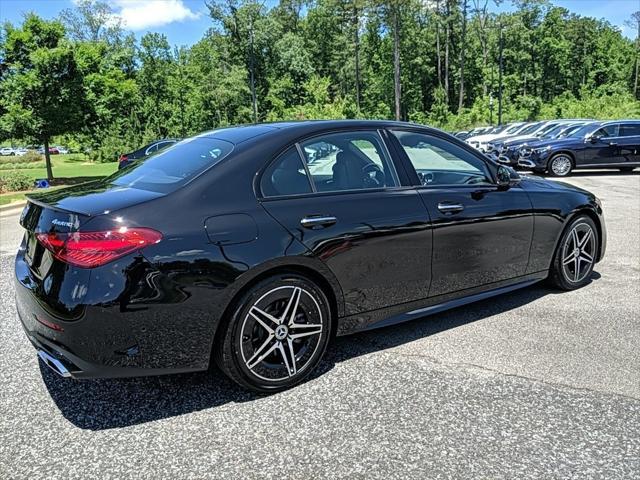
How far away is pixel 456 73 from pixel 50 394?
71.0m

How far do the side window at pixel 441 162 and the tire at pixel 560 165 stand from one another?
1238cm

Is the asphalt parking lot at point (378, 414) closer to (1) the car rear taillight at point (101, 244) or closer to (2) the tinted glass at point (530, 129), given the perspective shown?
(1) the car rear taillight at point (101, 244)

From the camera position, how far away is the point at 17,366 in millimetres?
3516

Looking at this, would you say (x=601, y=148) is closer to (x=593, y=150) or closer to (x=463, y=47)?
(x=593, y=150)

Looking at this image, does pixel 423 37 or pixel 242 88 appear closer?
pixel 242 88

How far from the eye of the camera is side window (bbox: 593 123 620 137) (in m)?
15.3

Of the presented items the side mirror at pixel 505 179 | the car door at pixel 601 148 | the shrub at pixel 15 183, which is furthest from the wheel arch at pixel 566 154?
the shrub at pixel 15 183

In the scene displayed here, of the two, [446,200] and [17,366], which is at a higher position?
[446,200]

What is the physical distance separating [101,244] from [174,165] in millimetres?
898

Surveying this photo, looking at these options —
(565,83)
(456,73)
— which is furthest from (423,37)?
(565,83)

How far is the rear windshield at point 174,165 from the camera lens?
10.0 ft

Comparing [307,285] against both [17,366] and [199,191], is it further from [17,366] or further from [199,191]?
[17,366]

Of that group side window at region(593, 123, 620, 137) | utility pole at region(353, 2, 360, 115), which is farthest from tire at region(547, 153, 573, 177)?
utility pole at region(353, 2, 360, 115)

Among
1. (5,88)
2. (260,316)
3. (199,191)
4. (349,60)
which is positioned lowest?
(260,316)
